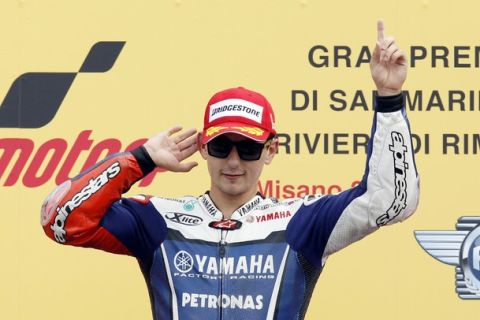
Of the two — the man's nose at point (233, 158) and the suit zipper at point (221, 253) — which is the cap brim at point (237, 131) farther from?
the suit zipper at point (221, 253)

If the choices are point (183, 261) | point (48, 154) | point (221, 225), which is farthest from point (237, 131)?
point (48, 154)

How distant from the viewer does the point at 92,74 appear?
14.5ft

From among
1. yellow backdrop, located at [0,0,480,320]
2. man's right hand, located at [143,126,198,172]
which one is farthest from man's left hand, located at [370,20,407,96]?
yellow backdrop, located at [0,0,480,320]

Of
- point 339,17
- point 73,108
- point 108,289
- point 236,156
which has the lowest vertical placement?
point 108,289

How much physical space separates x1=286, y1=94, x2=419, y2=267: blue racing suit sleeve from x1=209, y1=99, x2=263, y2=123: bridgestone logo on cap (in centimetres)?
33

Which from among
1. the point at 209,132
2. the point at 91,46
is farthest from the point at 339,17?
the point at 209,132

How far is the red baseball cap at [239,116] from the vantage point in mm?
3381

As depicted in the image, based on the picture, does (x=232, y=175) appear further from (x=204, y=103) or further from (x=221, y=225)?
(x=204, y=103)

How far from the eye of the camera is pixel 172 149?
11.4ft

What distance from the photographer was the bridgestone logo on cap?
343 centimetres

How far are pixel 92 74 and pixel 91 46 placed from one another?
0.35 feet

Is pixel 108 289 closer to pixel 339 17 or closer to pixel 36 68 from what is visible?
pixel 36 68

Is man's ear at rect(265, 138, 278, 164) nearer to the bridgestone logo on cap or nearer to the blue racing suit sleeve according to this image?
the bridgestone logo on cap

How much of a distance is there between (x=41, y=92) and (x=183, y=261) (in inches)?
49.8
